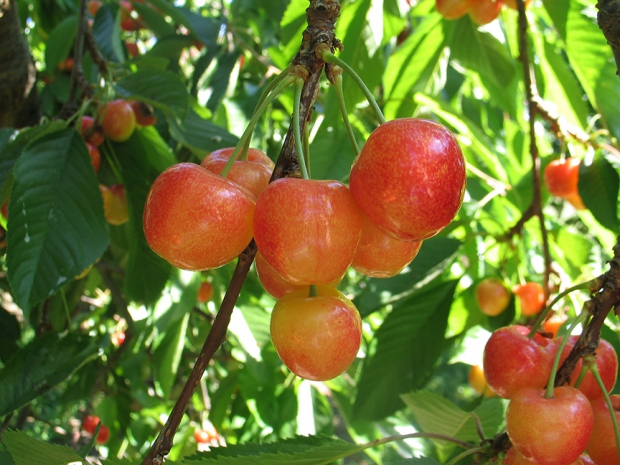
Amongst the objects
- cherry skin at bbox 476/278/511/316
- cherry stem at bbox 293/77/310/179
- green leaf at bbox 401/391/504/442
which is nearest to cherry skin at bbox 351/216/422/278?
cherry stem at bbox 293/77/310/179

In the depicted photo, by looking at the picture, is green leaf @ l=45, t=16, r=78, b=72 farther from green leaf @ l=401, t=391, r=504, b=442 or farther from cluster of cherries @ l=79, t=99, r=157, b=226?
green leaf @ l=401, t=391, r=504, b=442

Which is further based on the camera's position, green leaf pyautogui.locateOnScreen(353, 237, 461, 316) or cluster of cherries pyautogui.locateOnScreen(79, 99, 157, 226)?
green leaf pyautogui.locateOnScreen(353, 237, 461, 316)

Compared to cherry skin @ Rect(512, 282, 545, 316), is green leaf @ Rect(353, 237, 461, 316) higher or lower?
higher

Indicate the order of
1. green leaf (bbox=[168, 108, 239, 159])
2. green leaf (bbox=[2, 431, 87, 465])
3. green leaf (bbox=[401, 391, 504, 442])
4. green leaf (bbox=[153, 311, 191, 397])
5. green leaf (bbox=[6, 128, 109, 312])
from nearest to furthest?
green leaf (bbox=[2, 431, 87, 465]), green leaf (bbox=[6, 128, 109, 312]), green leaf (bbox=[401, 391, 504, 442]), green leaf (bbox=[168, 108, 239, 159]), green leaf (bbox=[153, 311, 191, 397])

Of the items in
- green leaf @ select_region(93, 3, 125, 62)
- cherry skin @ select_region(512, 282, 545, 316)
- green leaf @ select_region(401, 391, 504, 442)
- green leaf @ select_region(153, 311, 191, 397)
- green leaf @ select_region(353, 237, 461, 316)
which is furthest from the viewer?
green leaf @ select_region(93, 3, 125, 62)

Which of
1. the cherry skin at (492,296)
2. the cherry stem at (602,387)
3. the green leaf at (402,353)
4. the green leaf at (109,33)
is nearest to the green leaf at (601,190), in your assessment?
the cherry skin at (492,296)

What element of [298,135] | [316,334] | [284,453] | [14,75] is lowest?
[284,453]

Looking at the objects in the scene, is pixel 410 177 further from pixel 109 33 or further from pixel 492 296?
pixel 109 33

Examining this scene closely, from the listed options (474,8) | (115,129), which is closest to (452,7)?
(474,8)
